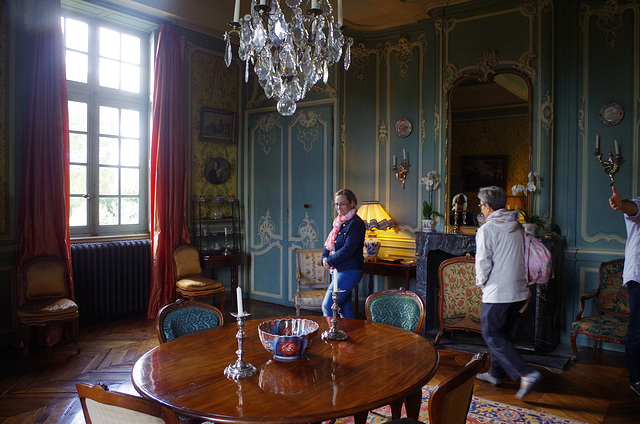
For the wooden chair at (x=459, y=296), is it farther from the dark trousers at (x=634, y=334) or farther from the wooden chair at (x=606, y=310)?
the dark trousers at (x=634, y=334)

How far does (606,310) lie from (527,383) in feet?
3.95

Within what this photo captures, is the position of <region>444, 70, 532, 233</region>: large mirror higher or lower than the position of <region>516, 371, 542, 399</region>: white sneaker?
higher

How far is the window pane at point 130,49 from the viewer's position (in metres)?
4.93

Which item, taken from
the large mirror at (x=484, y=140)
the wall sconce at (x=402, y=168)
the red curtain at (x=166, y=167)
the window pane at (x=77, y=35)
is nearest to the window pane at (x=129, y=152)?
the red curtain at (x=166, y=167)

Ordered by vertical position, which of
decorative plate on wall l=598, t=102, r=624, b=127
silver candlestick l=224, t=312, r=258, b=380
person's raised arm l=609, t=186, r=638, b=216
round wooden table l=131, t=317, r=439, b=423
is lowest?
round wooden table l=131, t=317, r=439, b=423

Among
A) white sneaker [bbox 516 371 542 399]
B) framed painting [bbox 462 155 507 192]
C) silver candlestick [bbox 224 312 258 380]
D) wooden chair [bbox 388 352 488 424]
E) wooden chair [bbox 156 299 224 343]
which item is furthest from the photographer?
framed painting [bbox 462 155 507 192]

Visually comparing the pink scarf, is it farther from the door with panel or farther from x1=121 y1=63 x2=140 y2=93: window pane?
x1=121 y1=63 x2=140 y2=93: window pane

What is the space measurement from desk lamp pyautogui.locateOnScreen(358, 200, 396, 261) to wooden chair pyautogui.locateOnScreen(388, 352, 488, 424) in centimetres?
317

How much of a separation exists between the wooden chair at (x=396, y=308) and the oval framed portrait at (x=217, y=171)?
3304 mm

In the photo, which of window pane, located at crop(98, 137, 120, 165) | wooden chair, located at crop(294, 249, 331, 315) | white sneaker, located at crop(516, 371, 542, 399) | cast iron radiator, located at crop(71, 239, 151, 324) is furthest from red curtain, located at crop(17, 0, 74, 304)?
white sneaker, located at crop(516, 371, 542, 399)

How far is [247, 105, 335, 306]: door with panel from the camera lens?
5164 millimetres

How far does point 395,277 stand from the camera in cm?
479

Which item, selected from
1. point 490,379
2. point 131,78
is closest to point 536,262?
point 490,379

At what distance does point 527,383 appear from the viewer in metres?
2.95
